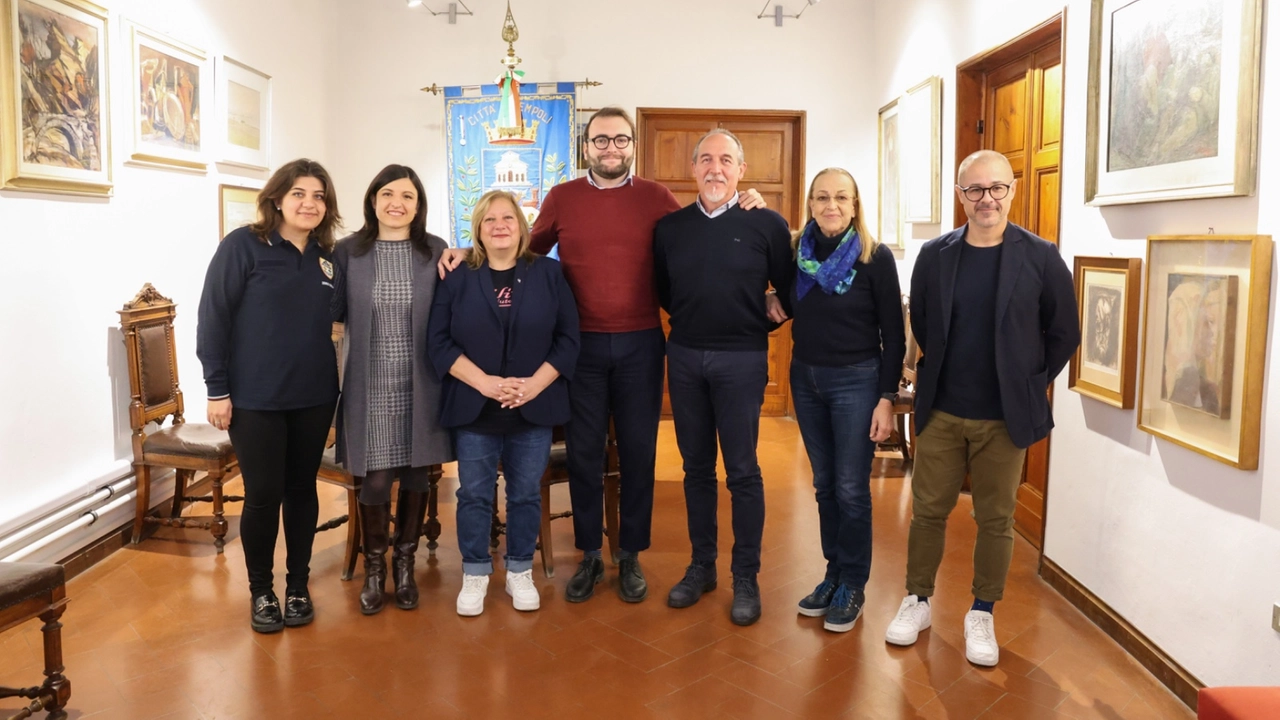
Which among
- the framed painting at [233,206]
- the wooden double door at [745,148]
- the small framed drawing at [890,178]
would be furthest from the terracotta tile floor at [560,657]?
the wooden double door at [745,148]

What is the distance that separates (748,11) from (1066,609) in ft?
16.5

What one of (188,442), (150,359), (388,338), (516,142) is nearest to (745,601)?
(388,338)

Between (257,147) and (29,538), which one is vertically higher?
(257,147)

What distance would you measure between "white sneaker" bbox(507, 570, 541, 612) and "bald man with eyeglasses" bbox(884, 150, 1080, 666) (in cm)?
128

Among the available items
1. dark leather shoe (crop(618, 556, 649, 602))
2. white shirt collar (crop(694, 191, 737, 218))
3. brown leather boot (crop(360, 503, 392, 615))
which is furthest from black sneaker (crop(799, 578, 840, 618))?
brown leather boot (crop(360, 503, 392, 615))

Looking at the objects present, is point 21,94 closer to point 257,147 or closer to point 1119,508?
point 257,147

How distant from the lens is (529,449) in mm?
3365

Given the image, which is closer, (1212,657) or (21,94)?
(1212,657)

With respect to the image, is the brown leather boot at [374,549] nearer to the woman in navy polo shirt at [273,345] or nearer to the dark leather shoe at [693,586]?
the woman in navy polo shirt at [273,345]

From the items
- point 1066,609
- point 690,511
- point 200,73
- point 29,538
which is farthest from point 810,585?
point 200,73

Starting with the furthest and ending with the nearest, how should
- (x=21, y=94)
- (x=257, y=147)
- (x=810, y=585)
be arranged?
(x=257, y=147), (x=810, y=585), (x=21, y=94)

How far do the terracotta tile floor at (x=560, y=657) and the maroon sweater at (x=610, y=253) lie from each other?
1116mm

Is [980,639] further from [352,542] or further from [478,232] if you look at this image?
[352,542]

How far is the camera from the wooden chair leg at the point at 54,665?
258 cm
